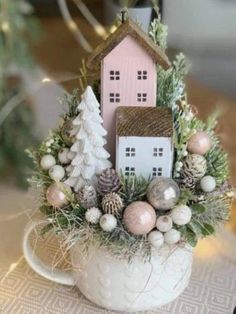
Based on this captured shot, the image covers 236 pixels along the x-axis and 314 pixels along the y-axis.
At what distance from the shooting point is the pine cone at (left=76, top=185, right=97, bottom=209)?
2.19ft

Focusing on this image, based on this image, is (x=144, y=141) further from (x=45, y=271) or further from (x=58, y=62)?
(x=58, y=62)

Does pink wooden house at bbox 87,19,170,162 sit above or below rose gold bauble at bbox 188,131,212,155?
above

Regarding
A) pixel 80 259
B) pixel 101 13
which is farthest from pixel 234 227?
pixel 101 13

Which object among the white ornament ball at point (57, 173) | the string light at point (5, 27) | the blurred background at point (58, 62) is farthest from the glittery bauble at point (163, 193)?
the string light at point (5, 27)

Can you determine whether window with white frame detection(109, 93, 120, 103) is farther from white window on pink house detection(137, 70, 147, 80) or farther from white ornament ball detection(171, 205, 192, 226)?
white ornament ball detection(171, 205, 192, 226)

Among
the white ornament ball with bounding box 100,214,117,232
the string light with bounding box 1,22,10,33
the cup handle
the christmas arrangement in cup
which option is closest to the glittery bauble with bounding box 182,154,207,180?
the christmas arrangement in cup

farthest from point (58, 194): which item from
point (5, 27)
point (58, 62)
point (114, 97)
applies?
point (58, 62)

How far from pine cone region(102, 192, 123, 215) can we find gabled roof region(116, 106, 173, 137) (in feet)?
0.23

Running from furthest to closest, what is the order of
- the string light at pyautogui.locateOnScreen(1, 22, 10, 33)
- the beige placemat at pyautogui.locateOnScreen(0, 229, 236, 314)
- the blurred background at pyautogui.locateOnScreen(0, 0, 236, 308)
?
the string light at pyautogui.locateOnScreen(1, 22, 10, 33) → the blurred background at pyautogui.locateOnScreen(0, 0, 236, 308) → the beige placemat at pyautogui.locateOnScreen(0, 229, 236, 314)

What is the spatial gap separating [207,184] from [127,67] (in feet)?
0.52

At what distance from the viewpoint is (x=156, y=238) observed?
65 centimetres

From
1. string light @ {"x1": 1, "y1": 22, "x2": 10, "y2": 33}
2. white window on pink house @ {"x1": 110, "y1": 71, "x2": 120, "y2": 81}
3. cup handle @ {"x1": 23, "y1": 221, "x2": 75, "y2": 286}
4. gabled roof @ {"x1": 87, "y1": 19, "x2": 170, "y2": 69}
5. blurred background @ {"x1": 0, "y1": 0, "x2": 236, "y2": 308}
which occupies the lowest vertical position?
cup handle @ {"x1": 23, "y1": 221, "x2": 75, "y2": 286}

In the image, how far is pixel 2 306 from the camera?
765 mm

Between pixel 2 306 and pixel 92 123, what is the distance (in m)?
0.27
